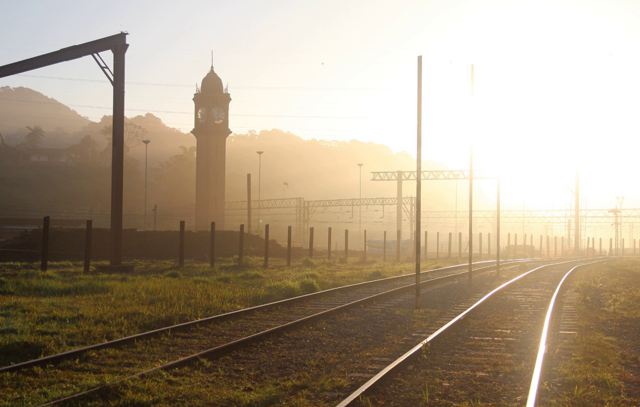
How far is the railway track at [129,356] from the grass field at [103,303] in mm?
831

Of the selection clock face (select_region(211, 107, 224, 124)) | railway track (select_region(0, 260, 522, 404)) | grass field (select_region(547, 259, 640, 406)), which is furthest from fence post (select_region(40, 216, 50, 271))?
clock face (select_region(211, 107, 224, 124))

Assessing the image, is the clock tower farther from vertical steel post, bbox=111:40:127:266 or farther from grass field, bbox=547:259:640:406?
grass field, bbox=547:259:640:406

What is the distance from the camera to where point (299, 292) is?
20938mm

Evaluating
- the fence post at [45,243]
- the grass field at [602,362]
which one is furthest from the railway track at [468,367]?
the fence post at [45,243]

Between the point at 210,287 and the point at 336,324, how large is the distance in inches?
305

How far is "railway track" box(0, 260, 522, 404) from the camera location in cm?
797

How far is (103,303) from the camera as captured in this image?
16.3 metres

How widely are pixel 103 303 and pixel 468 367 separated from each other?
9663 millimetres

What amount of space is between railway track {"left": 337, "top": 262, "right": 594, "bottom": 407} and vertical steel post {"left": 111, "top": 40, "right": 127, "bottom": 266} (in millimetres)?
16473

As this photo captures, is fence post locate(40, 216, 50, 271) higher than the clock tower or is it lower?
lower

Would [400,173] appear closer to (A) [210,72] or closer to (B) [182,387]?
(A) [210,72]

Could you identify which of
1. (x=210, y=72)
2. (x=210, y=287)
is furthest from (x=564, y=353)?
(x=210, y=72)

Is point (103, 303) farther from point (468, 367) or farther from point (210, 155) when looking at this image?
point (210, 155)

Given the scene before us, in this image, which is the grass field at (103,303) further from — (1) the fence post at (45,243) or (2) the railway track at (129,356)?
(1) the fence post at (45,243)
